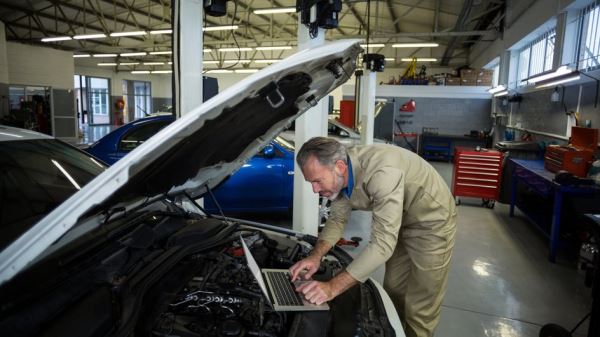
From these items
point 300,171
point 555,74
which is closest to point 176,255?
point 300,171

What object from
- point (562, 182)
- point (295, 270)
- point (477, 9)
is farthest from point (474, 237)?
point (477, 9)

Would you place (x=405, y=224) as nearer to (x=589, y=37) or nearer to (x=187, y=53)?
(x=187, y=53)

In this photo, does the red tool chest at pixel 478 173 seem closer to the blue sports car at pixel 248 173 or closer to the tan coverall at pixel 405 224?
the blue sports car at pixel 248 173

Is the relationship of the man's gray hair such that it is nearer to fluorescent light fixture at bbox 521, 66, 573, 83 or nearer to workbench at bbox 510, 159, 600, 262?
workbench at bbox 510, 159, 600, 262

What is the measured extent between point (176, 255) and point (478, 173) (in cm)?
496

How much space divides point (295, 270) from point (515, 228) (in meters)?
4.14

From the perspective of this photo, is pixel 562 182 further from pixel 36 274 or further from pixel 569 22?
pixel 36 274

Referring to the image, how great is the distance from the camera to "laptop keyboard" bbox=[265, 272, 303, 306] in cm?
135

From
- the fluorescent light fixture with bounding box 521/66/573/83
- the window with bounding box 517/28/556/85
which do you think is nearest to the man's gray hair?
the fluorescent light fixture with bounding box 521/66/573/83

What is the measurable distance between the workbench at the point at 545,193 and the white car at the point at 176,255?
260cm

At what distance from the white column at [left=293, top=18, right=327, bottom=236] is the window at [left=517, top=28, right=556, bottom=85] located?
521 cm

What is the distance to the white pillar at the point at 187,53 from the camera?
2193 millimetres

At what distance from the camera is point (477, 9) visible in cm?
1005

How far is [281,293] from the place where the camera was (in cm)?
140
